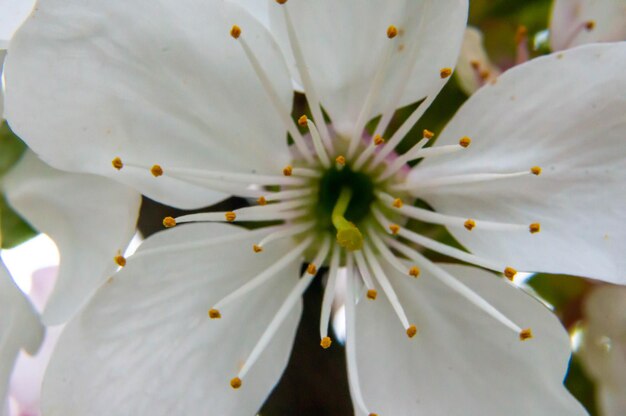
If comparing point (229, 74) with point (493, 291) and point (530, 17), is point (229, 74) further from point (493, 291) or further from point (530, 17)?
point (530, 17)

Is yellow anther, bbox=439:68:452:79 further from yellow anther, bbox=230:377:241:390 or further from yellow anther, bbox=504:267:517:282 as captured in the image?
yellow anther, bbox=230:377:241:390

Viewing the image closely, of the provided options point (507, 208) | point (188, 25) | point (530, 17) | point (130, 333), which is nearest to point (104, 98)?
point (188, 25)

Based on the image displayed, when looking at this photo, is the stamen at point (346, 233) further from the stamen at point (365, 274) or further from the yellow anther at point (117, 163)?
the yellow anther at point (117, 163)

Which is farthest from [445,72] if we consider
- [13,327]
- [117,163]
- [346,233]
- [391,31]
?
[13,327]

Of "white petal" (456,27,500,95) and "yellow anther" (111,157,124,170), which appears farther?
"white petal" (456,27,500,95)

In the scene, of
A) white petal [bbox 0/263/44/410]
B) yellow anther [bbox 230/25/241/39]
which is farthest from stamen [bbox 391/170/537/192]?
white petal [bbox 0/263/44/410]
